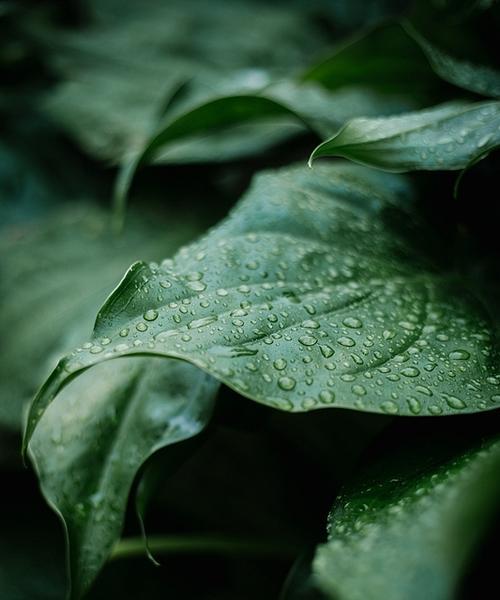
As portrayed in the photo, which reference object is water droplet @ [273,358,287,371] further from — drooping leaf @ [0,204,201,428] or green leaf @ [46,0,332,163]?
green leaf @ [46,0,332,163]

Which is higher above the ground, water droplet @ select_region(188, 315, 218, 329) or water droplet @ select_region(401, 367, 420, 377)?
water droplet @ select_region(188, 315, 218, 329)

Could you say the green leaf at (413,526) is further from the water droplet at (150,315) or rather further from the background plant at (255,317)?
the water droplet at (150,315)

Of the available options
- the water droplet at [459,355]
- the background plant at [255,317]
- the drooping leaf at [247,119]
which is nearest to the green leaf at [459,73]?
the background plant at [255,317]

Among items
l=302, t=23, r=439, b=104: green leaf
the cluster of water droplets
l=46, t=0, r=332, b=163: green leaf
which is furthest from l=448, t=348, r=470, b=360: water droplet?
l=46, t=0, r=332, b=163: green leaf

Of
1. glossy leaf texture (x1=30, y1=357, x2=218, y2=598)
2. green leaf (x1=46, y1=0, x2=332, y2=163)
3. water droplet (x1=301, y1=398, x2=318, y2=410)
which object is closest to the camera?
water droplet (x1=301, y1=398, x2=318, y2=410)

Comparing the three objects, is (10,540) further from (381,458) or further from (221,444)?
(381,458)

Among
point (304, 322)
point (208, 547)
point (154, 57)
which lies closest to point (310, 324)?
point (304, 322)

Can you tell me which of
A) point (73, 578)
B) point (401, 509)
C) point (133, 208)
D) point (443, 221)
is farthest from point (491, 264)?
point (133, 208)
